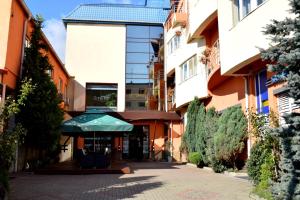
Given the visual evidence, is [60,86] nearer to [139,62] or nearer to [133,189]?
[139,62]

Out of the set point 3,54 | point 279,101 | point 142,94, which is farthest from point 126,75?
point 279,101

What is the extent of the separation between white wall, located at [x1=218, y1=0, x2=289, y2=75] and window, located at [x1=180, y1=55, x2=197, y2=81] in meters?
6.98

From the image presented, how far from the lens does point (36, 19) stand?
17.4 meters

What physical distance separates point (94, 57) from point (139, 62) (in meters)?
4.49

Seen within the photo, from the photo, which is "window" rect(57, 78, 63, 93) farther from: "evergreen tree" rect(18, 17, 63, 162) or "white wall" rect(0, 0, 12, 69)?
"white wall" rect(0, 0, 12, 69)

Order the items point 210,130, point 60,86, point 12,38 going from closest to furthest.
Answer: point 12,38 < point 210,130 < point 60,86

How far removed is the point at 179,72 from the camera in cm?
2497

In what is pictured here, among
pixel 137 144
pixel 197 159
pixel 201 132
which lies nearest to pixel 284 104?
pixel 201 132

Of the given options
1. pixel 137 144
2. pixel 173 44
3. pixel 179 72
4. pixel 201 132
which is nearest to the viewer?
pixel 201 132

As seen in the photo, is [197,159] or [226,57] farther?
[197,159]

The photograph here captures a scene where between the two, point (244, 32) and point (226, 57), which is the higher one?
point (244, 32)

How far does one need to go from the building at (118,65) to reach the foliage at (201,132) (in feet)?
31.7

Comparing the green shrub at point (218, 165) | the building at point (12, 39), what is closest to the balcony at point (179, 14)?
the building at point (12, 39)

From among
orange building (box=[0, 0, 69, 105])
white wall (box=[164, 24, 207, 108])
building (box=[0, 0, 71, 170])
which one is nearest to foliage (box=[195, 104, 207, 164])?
white wall (box=[164, 24, 207, 108])
